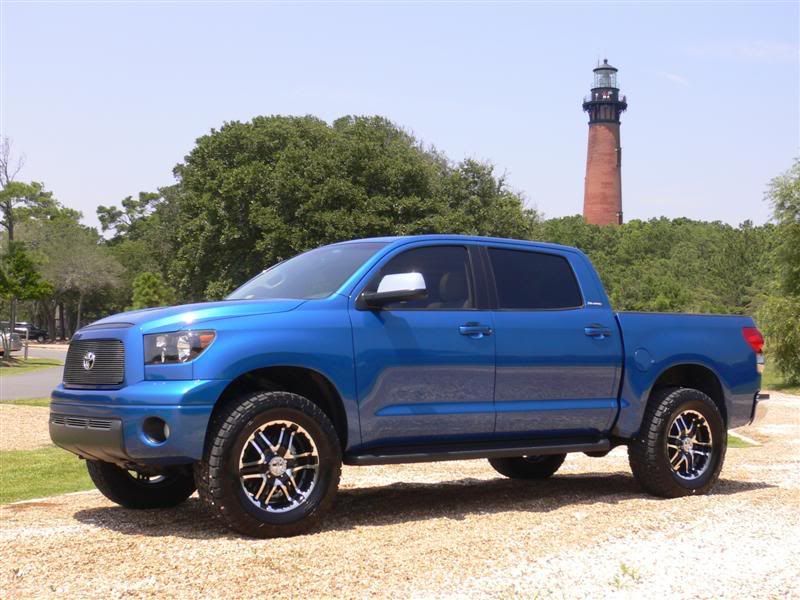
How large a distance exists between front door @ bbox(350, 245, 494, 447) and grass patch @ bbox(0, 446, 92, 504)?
4679 millimetres

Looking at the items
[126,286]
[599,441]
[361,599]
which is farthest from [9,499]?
[126,286]

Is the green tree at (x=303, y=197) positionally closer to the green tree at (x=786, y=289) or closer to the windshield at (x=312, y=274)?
the green tree at (x=786, y=289)

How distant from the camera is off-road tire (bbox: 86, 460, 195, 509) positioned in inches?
298

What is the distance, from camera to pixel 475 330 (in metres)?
7.64

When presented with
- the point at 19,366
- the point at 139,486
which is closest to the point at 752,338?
the point at 139,486

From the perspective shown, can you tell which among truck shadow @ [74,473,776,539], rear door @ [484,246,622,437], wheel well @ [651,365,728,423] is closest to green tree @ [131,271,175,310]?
truck shadow @ [74,473,776,539]

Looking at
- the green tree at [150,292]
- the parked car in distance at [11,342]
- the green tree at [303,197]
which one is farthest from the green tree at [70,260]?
the parked car in distance at [11,342]

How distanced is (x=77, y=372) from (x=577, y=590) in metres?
3.46

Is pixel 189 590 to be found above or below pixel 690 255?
below

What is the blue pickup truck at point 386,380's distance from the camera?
6520 millimetres

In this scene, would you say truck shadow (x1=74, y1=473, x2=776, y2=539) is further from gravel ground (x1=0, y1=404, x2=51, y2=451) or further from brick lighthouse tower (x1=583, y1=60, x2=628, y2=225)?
brick lighthouse tower (x1=583, y1=60, x2=628, y2=225)

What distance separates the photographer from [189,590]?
5.25m

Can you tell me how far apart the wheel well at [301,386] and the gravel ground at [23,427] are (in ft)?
31.0

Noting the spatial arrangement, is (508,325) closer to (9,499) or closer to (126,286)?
(9,499)
